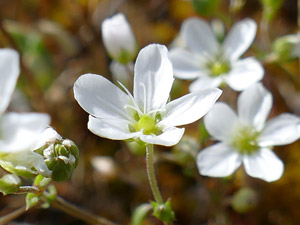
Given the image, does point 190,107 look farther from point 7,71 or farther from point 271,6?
point 271,6

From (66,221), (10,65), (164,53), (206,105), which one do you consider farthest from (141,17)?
(10,65)

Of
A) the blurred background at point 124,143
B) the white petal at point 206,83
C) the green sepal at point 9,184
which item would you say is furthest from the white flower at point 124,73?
the green sepal at point 9,184

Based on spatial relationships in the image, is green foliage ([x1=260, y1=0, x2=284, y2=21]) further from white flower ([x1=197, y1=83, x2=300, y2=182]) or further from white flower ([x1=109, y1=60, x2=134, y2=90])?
white flower ([x1=109, y1=60, x2=134, y2=90])

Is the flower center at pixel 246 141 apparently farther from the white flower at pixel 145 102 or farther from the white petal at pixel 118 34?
the white petal at pixel 118 34

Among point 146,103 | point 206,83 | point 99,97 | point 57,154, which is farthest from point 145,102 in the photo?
point 206,83

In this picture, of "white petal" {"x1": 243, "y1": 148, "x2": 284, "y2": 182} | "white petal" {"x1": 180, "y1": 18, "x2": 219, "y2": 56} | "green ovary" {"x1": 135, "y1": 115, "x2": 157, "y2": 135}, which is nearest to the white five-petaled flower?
"green ovary" {"x1": 135, "y1": 115, "x2": 157, "y2": 135}

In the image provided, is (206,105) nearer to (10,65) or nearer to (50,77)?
(10,65)

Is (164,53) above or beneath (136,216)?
above
